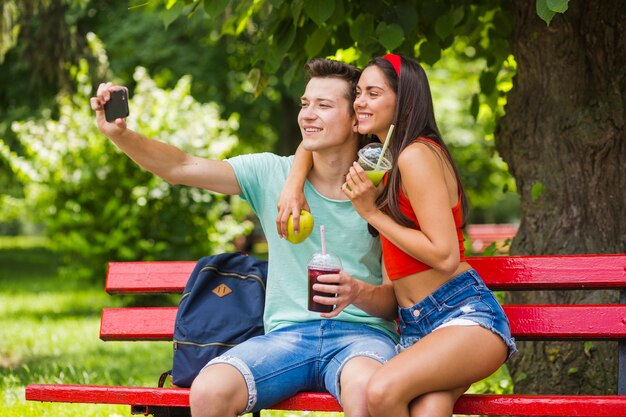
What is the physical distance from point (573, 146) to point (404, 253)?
1812 mm

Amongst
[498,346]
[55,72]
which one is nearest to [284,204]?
[498,346]

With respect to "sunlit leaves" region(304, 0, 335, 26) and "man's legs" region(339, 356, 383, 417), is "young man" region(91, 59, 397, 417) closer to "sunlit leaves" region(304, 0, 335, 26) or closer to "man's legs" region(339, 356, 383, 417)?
"man's legs" region(339, 356, 383, 417)

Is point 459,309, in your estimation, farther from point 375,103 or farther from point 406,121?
point 375,103

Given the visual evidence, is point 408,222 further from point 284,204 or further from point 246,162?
point 246,162

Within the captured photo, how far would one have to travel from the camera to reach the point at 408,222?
136 inches

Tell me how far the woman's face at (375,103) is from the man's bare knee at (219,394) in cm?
100

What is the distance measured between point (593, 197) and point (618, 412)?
183cm

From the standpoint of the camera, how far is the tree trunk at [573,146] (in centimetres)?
487

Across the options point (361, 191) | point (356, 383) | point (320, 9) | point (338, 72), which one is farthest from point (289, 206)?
point (320, 9)

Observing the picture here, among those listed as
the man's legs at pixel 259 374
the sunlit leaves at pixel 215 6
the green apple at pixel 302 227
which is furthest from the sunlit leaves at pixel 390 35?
the man's legs at pixel 259 374

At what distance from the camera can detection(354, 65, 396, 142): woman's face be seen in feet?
11.7

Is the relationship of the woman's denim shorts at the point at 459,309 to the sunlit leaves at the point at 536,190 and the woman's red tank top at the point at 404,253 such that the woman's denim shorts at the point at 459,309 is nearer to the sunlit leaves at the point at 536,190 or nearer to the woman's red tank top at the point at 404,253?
the woman's red tank top at the point at 404,253

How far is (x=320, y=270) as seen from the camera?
3.29 m

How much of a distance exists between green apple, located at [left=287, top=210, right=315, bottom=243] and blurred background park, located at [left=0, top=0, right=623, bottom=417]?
1.32 m
